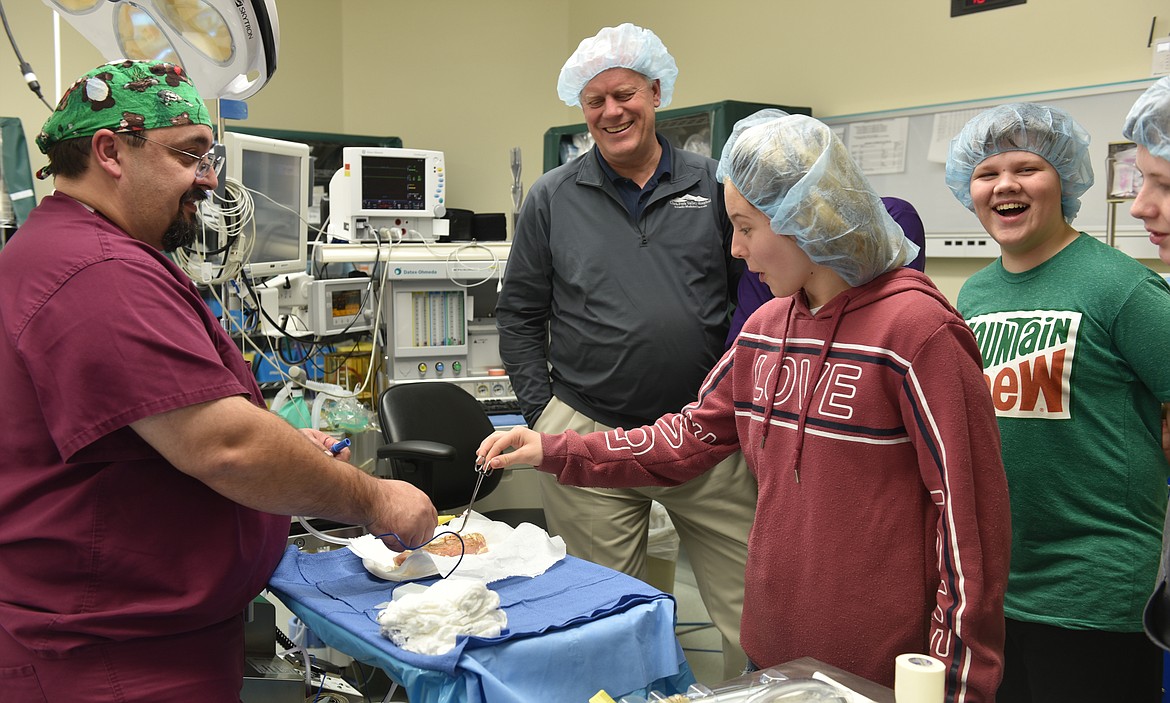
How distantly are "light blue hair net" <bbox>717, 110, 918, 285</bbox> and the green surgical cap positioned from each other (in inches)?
36.5

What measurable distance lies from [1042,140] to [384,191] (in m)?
3.01

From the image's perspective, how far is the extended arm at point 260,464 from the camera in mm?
1401

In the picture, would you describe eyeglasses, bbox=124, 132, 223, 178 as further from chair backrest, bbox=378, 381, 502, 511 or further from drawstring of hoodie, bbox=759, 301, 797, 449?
chair backrest, bbox=378, 381, 502, 511

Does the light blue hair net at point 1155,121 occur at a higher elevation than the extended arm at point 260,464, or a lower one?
higher

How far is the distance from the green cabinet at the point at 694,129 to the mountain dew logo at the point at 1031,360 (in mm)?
2833

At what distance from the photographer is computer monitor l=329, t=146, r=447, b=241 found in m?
4.15

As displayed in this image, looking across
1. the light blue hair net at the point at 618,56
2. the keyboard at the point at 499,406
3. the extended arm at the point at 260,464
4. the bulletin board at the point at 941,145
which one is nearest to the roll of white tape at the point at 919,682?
the extended arm at the point at 260,464

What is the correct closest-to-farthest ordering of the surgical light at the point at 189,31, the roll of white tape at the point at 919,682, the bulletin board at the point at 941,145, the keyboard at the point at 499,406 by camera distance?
the roll of white tape at the point at 919,682
the surgical light at the point at 189,31
the bulletin board at the point at 941,145
the keyboard at the point at 499,406

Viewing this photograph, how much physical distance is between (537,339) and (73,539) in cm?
142

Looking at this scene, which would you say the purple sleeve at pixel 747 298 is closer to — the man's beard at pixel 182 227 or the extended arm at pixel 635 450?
the extended arm at pixel 635 450

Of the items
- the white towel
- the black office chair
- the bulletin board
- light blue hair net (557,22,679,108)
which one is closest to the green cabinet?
the bulletin board

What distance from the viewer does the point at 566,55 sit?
7.04m

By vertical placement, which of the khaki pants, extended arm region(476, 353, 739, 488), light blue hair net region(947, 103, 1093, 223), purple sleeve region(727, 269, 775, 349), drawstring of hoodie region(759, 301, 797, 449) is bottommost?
the khaki pants

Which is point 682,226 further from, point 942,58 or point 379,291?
point 942,58
